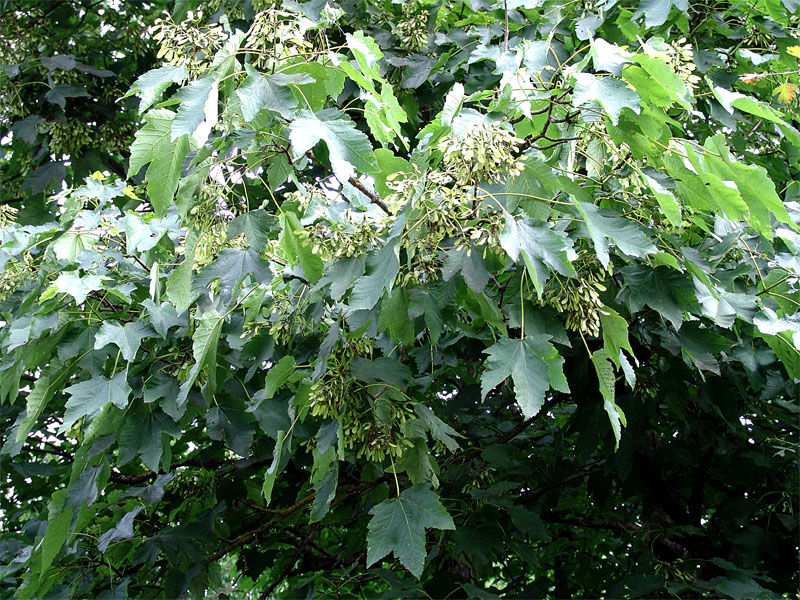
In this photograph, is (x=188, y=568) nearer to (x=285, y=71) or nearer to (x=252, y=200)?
(x=252, y=200)

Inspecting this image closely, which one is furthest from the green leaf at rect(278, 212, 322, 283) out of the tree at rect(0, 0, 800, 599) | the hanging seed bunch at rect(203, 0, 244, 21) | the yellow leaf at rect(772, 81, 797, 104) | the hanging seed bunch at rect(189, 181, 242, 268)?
the hanging seed bunch at rect(203, 0, 244, 21)

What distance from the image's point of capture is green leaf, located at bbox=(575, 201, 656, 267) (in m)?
1.96

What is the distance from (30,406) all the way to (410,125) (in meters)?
2.29

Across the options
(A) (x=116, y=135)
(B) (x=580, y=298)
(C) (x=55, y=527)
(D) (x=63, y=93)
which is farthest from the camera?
(A) (x=116, y=135)

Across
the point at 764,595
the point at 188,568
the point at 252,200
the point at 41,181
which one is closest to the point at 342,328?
the point at 252,200

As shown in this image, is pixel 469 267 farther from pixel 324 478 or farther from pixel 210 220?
pixel 324 478

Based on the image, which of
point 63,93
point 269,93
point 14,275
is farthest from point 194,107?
point 63,93

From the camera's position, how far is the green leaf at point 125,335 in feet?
8.64

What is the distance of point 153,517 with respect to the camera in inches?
144

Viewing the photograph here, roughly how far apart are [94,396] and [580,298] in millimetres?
1665

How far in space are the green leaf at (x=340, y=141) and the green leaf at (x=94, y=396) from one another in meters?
1.22

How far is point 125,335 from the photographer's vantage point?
8.84 feet

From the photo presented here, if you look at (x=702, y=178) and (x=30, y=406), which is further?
(x=30, y=406)

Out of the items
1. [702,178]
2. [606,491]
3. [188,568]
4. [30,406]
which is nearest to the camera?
[702,178]
